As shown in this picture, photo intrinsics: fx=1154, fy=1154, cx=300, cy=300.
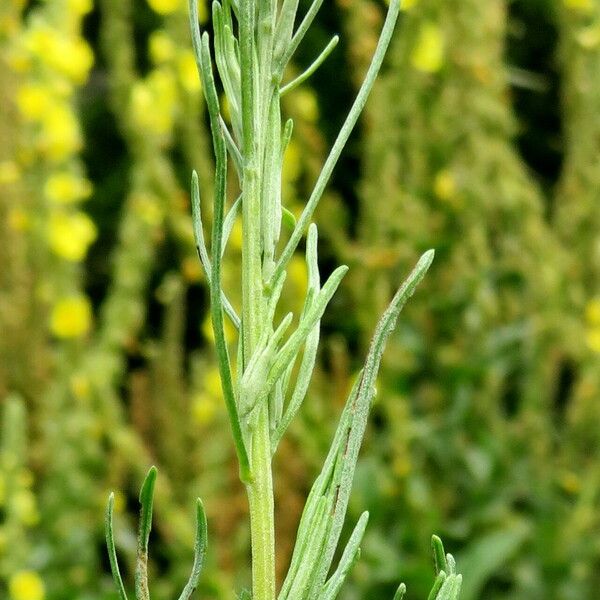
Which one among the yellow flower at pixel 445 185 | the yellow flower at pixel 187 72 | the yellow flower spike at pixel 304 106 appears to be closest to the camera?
the yellow flower at pixel 187 72

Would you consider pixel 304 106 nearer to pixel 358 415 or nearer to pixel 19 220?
pixel 19 220

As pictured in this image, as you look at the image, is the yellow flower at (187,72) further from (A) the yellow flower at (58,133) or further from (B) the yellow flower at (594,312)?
(B) the yellow flower at (594,312)

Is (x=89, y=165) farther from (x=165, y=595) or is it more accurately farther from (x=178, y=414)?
(x=165, y=595)

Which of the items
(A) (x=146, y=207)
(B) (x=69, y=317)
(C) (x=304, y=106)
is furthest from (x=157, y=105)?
(B) (x=69, y=317)

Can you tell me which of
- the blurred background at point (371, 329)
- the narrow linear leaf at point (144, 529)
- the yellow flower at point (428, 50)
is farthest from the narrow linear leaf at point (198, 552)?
the yellow flower at point (428, 50)

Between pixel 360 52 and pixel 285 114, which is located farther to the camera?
pixel 285 114

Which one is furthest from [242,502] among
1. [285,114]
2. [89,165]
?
[89,165]

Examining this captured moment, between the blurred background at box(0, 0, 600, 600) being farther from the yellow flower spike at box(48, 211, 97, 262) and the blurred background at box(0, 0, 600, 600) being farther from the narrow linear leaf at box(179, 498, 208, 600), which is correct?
the narrow linear leaf at box(179, 498, 208, 600)
